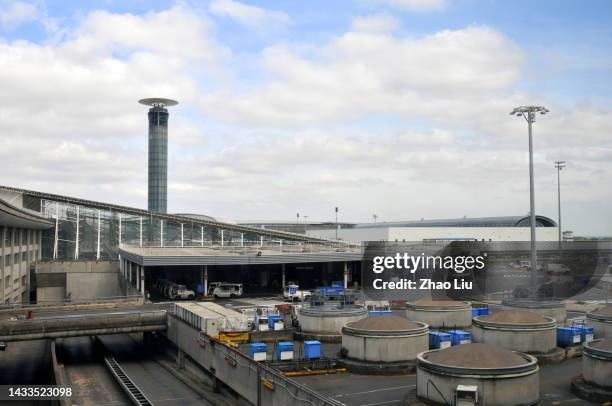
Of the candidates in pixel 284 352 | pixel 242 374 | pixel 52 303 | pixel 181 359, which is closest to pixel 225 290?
pixel 52 303

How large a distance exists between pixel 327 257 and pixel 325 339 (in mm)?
30432

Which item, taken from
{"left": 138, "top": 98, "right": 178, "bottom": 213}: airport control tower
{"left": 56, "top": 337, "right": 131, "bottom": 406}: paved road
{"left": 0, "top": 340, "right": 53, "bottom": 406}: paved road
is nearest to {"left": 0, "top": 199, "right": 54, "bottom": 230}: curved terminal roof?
{"left": 0, "top": 340, "right": 53, "bottom": 406}: paved road

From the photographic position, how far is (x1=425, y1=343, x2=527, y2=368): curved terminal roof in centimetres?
1941

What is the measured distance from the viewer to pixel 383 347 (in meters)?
26.8

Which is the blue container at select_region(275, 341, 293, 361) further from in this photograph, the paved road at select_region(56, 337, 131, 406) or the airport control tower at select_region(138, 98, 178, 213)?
the airport control tower at select_region(138, 98, 178, 213)

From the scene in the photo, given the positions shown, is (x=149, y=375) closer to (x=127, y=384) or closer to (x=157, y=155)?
(x=127, y=384)

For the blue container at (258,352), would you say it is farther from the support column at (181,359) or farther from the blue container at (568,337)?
the blue container at (568,337)

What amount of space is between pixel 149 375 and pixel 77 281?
47.2 meters

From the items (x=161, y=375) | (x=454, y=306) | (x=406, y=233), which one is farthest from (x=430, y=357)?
(x=406, y=233)

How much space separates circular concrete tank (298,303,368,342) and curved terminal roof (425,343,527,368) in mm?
14068

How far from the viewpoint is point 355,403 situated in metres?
21.6

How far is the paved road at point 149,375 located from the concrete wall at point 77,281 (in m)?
30.8

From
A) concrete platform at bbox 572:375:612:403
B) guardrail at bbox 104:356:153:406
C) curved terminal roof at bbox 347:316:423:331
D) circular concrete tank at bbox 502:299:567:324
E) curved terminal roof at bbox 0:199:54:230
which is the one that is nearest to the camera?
concrete platform at bbox 572:375:612:403

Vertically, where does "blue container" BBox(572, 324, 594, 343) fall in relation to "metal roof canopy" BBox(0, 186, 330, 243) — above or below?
below
